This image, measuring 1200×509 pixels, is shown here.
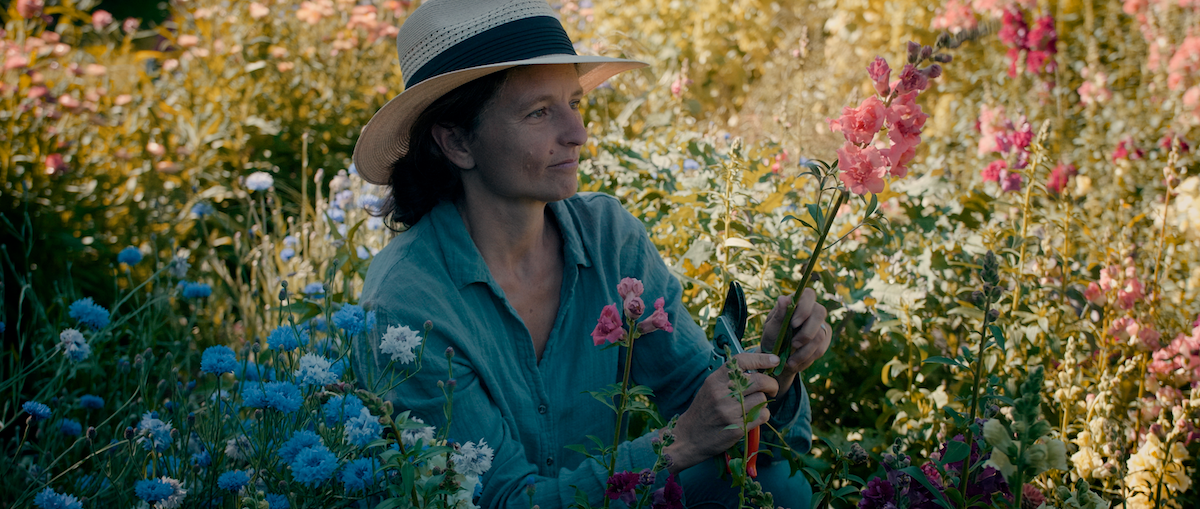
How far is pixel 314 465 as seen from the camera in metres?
1.19

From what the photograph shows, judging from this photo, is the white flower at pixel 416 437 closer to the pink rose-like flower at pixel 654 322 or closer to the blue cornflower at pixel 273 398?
the blue cornflower at pixel 273 398

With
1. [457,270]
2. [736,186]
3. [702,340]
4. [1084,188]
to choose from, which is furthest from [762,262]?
[1084,188]

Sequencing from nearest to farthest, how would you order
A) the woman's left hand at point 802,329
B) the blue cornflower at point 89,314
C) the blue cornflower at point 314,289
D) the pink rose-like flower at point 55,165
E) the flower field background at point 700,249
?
the flower field background at point 700,249, the woman's left hand at point 802,329, the blue cornflower at point 89,314, the blue cornflower at point 314,289, the pink rose-like flower at point 55,165

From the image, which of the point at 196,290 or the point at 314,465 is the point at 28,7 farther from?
the point at 314,465

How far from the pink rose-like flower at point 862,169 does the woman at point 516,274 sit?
349 millimetres

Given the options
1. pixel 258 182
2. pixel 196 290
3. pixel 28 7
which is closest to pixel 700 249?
pixel 196 290

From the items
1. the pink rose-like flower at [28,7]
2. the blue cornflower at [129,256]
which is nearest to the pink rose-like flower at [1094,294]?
the blue cornflower at [129,256]

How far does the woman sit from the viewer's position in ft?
5.34

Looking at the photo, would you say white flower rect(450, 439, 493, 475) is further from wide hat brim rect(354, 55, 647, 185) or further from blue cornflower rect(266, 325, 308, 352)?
wide hat brim rect(354, 55, 647, 185)

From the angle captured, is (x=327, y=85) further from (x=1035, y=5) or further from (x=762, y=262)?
A: (x=1035, y=5)

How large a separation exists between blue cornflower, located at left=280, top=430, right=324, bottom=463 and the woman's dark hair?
31.9 inches

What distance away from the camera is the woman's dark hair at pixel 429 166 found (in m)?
1.82

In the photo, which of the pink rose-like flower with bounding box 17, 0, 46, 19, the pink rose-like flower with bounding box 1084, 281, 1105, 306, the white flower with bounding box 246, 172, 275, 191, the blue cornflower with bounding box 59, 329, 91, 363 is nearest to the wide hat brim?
the blue cornflower with bounding box 59, 329, 91, 363

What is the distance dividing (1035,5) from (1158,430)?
11.7 ft
